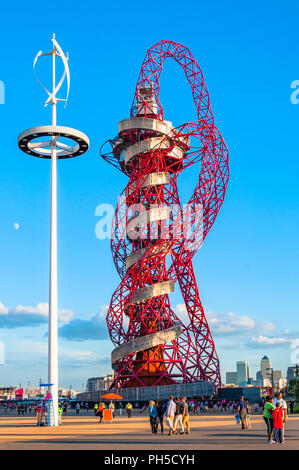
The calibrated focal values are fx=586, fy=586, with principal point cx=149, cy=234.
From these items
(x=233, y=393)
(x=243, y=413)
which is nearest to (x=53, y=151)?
(x=243, y=413)

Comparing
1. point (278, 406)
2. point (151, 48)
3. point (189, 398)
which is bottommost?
point (189, 398)

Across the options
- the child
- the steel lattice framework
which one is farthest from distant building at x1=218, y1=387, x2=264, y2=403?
the child

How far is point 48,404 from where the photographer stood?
1230 inches

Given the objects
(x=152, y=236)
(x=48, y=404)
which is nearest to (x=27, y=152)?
(x=48, y=404)

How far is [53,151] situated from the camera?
36.5 meters

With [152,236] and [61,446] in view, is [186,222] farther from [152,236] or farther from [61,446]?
[61,446]

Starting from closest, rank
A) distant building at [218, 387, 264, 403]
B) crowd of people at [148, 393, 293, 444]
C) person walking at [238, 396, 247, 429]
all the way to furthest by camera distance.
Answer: crowd of people at [148, 393, 293, 444], person walking at [238, 396, 247, 429], distant building at [218, 387, 264, 403]

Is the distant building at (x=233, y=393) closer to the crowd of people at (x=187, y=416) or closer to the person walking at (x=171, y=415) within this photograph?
the crowd of people at (x=187, y=416)

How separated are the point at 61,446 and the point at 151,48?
55.7 meters

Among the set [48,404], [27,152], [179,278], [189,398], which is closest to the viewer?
[48,404]

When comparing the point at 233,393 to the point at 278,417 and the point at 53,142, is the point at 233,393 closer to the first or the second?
the point at 53,142

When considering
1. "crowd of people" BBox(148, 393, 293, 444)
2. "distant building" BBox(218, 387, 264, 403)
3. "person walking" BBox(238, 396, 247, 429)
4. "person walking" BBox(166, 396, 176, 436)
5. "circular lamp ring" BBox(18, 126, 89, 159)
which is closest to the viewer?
"crowd of people" BBox(148, 393, 293, 444)

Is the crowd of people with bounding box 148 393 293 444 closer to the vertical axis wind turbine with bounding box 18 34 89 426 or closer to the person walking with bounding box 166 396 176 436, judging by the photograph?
the person walking with bounding box 166 396 176 436

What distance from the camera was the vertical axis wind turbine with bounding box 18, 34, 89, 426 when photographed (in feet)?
106
